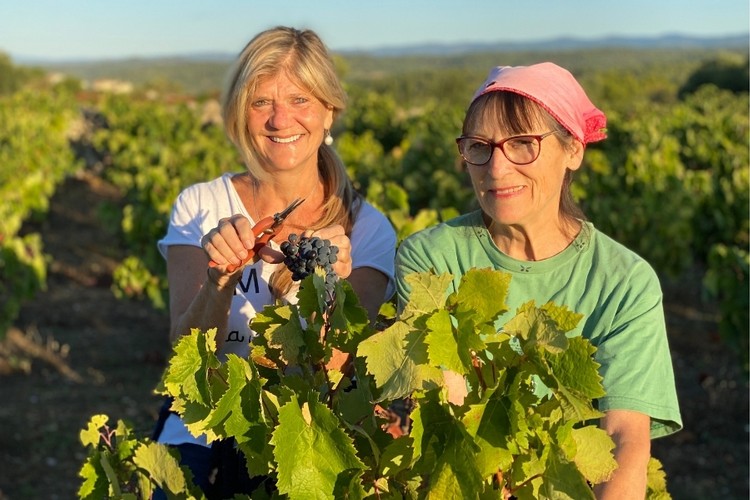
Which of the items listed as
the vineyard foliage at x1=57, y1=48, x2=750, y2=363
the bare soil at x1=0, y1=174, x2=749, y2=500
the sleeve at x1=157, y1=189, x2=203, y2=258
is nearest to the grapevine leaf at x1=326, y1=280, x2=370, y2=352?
the sleeve at x1=157, y1=189, x2=203, y2=258

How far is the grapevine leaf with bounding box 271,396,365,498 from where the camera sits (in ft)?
4.98

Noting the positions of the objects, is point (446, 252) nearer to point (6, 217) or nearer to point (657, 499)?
point (657, 499)

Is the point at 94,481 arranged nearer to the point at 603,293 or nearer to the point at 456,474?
the point at 456,474

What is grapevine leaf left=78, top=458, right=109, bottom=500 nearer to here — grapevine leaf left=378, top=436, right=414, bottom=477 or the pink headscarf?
grapevine leaf left=378, top=436, right=414, bottom=477

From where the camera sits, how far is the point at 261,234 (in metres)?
2.05

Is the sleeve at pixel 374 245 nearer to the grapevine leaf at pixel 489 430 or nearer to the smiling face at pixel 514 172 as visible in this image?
the smiling face at pixel 514 172

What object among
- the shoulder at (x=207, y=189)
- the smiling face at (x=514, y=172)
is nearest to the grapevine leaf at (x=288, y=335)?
the smiling face at (x=514, y=172)

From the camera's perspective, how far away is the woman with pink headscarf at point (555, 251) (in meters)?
1.82

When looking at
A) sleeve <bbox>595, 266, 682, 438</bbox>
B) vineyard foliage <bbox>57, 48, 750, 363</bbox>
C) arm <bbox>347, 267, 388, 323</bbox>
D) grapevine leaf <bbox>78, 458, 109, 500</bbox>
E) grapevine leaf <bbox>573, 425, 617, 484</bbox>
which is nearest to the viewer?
grapevine leaf <bbox>573, 425, 617, 484</bbox>

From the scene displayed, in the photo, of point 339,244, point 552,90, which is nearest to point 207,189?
point 339,244

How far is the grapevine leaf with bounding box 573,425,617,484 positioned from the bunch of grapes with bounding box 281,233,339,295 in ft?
1.74

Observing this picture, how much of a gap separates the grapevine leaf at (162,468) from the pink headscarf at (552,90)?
3.48ft

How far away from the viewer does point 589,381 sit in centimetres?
148

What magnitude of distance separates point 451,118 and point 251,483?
613 inches
